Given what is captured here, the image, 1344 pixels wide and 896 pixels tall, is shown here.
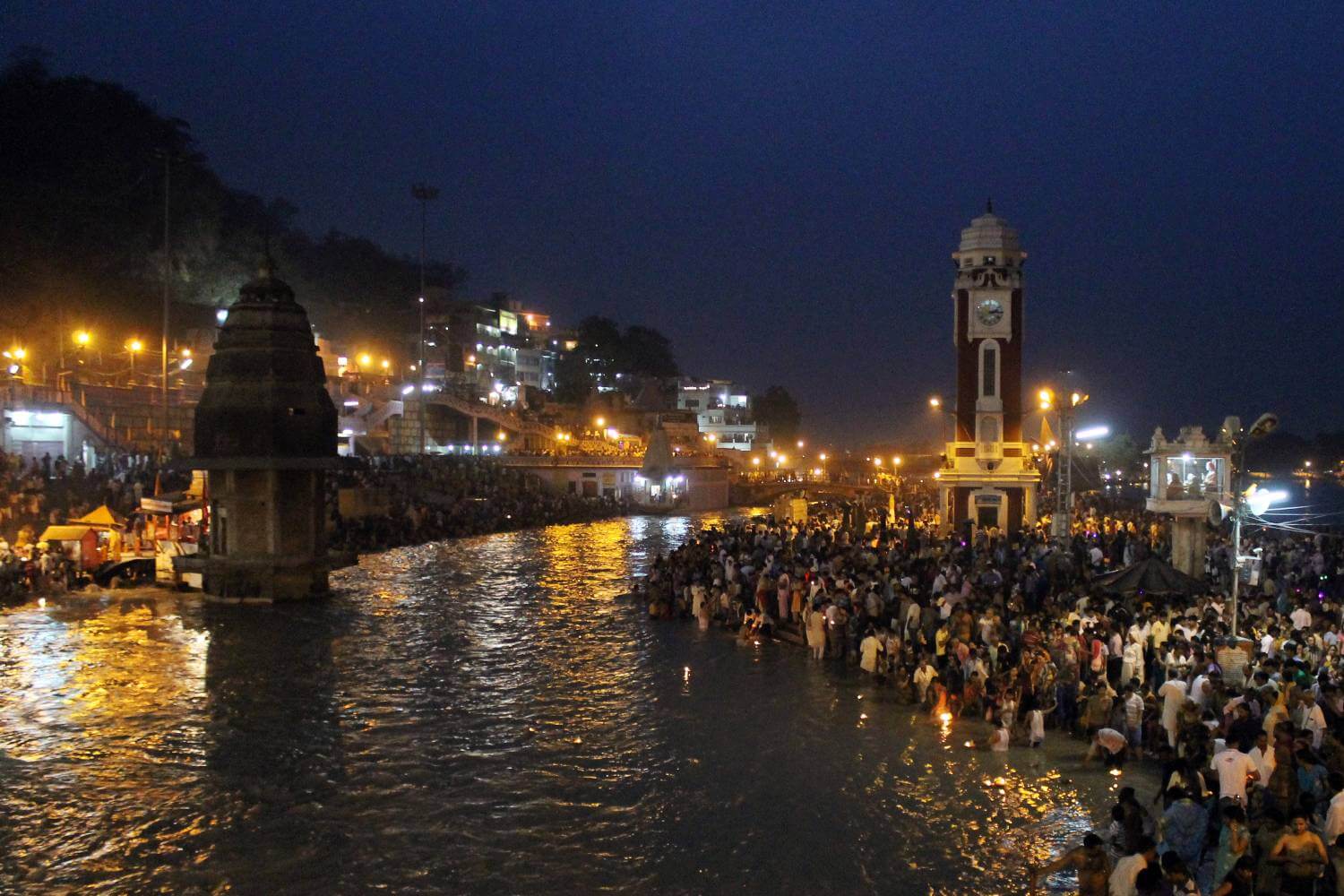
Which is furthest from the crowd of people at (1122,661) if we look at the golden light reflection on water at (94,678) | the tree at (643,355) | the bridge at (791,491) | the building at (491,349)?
the tree at (643,355)

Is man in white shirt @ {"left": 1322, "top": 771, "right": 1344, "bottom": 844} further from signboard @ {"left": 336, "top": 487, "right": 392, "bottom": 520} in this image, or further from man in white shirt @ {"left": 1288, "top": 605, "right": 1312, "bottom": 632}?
signboard @ {"left": 336, "top": 487, "right": 392, "bottom": 520}

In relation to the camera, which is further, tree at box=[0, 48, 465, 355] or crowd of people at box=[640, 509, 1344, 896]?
tree at box=[0, 48, 465, 355]

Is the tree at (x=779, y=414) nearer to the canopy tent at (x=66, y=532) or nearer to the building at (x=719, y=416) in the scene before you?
the building at (x=719, y=416)

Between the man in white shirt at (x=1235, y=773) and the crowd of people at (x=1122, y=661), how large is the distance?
0.02 metres

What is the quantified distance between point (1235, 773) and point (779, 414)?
11746 centimetres

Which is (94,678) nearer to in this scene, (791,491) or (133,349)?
(133,349)

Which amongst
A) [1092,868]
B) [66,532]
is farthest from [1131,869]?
[66,532]

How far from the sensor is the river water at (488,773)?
33.5ft

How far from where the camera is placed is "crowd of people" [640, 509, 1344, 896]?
830 centimetres

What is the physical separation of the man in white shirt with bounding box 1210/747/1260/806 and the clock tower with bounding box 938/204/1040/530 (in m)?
27.3

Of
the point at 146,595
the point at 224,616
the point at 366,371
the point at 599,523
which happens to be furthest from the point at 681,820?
the point at 366,371

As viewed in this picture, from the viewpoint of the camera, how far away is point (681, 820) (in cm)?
1141

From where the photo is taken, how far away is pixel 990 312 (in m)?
36.7

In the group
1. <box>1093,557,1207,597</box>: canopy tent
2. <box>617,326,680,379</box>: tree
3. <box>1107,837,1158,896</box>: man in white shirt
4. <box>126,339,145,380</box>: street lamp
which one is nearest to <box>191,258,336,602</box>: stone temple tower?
<box>1093,557,1207,597</box>: canopy tent
